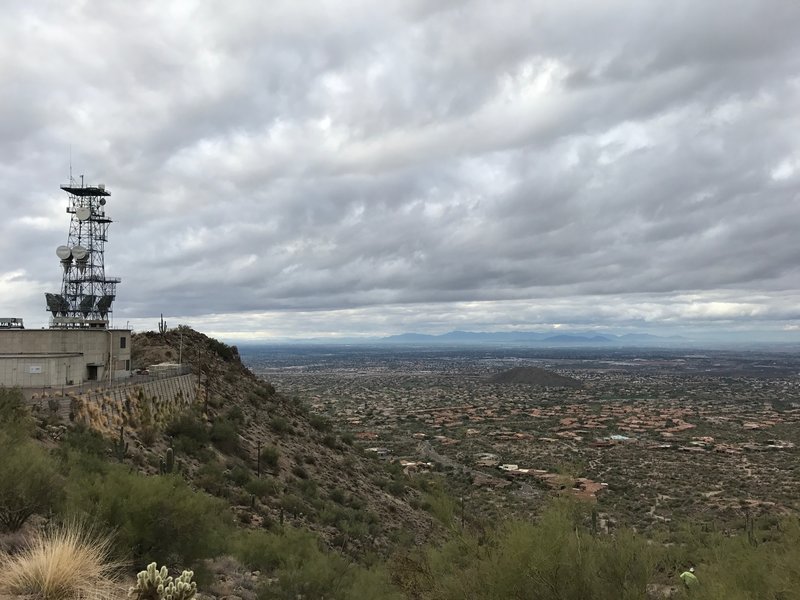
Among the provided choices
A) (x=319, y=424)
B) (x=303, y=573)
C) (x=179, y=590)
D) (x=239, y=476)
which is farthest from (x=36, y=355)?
(x=179, y=590)

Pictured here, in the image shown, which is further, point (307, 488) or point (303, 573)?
point (307, 488)

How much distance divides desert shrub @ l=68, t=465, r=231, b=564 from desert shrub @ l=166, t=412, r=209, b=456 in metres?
13.3

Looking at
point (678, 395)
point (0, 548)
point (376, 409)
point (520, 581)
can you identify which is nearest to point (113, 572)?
point (0, 548)

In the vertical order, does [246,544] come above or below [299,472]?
above

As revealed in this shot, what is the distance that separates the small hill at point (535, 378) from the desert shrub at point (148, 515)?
168202mm

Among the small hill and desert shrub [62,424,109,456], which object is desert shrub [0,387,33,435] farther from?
the small hill

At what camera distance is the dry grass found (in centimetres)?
809

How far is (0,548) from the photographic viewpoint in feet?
31.2

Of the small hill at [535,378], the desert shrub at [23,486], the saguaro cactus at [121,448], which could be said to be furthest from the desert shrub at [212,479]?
the small hill at [535,378]

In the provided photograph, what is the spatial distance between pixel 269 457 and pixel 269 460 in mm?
167

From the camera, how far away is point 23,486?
10891 millimetres

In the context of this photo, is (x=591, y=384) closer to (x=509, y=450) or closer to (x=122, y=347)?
(x=509, y=450)

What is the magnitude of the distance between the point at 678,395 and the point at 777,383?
66.7 m

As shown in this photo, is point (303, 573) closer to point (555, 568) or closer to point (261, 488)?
point (555, 568)
